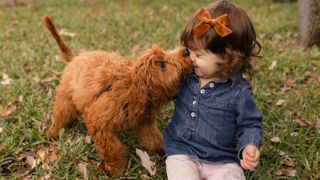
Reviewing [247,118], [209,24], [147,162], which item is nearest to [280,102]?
[247,118]

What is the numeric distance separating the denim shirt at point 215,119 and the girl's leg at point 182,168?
0.06 metres

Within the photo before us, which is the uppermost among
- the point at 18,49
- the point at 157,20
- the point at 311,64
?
the point at 18,49

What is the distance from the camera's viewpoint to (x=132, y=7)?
9.87 meters

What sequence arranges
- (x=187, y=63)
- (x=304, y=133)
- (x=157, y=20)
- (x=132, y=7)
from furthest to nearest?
(x=132, y=7) → (x=157, y=20) → (x=304, y=133) → (x=187, y=63)

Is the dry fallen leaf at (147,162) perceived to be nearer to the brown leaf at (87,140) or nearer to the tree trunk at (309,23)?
the brown leaf at (87,140)

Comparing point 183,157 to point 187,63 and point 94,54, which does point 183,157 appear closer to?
point 187,63

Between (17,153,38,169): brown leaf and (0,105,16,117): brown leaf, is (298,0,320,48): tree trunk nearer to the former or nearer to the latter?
(0,105,16,117): brown leaf

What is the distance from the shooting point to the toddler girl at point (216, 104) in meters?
3.02

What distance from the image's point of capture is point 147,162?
367cm

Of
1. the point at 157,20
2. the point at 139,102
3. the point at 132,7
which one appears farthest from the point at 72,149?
the point at 132,7

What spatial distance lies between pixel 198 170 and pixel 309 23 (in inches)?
150

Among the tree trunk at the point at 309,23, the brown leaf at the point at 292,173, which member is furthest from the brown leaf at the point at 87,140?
the tree trunk at the point at 309,23

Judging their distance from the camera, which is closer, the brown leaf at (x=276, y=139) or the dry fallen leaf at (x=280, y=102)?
the brown leaf at (x=276, y=139)

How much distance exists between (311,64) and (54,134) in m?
3.56
